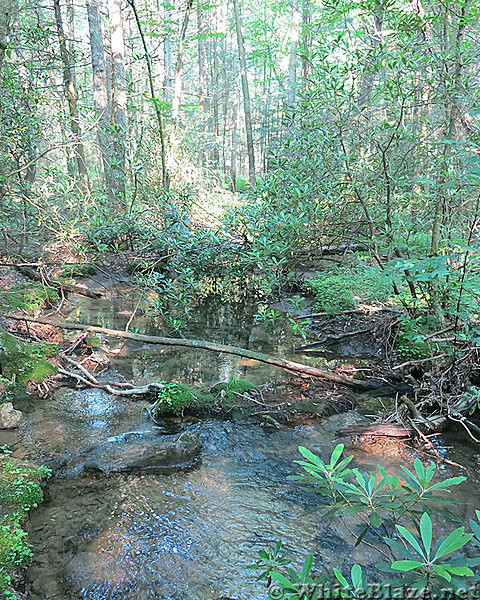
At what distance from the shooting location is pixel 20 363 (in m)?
5.73

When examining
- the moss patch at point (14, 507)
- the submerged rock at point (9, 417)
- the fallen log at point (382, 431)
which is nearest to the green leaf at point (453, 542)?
the moss patch at point (14, 507)

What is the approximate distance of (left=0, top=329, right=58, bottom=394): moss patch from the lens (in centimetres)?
559

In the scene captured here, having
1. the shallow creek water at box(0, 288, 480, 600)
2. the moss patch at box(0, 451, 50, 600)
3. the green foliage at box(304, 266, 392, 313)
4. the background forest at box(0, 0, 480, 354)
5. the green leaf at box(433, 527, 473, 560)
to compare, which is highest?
the background forest at box(0, 0, 480, 354)

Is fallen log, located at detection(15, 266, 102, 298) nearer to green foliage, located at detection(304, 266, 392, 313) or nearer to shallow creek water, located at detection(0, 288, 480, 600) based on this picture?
shallow creek water, located at detection(0, 288, 480, 600)

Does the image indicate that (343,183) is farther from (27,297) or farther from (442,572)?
(27,297)

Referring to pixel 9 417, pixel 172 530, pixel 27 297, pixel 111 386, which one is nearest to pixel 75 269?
pixel 27 297

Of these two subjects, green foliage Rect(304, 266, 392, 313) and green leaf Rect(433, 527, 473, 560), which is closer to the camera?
green leaf Rect(433, 527, 473, 560)

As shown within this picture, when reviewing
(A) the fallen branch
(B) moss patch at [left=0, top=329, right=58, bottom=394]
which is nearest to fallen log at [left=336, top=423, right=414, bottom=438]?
(A) the fallen branch

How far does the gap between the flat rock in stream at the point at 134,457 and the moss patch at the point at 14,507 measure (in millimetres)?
349

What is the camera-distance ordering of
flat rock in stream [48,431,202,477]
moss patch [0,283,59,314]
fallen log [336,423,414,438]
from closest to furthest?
flat rock in stream [48,431,202,477], fallen log [336,423,414,438], moss patch [0,283,59,314]

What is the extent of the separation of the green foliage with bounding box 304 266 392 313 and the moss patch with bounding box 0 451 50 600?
588 centimetres

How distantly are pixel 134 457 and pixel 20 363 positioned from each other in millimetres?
2582

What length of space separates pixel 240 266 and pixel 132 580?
18.9ft

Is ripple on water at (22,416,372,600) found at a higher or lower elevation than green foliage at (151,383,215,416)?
lower
